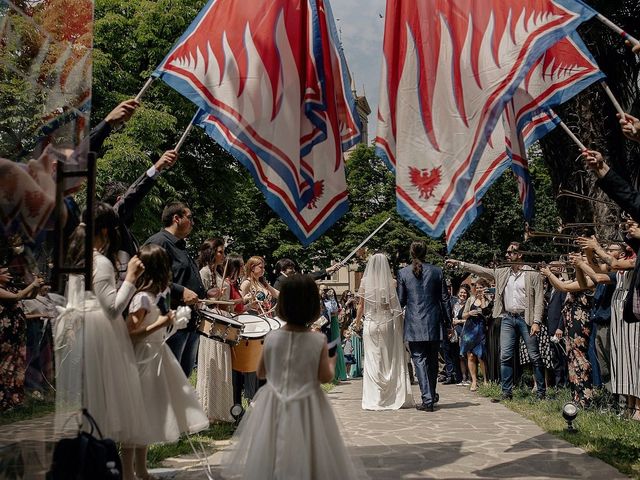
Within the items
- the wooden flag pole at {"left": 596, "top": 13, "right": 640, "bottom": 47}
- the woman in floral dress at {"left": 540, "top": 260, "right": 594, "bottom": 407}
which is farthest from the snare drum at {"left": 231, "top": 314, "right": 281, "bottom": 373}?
the wooden flag pole at {"left": 596, "top": 13, "right": 640, "bottom": 47}

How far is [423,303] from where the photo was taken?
12320 millimetres

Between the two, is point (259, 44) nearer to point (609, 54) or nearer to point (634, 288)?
point (634, 288)

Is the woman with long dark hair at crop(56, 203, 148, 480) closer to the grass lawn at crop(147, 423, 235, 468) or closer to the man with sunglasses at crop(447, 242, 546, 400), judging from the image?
the grass lawn at crop(147, 423, 235, 468)

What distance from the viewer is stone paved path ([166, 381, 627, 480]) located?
22.9 feet

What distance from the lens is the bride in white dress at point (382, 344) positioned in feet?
42.2

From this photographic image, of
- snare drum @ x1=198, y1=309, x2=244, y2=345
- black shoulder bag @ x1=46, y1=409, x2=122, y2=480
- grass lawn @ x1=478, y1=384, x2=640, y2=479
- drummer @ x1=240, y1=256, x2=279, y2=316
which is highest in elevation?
drummer @ x1=240, y1=256, x2=279, y2=316

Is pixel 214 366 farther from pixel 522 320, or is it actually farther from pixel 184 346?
pixel 522 320

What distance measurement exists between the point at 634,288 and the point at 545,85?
187cm

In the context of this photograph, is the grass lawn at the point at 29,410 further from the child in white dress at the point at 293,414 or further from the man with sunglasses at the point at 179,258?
the man with sunglasses at the point at 179,258

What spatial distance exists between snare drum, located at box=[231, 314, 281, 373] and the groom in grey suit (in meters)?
3.70

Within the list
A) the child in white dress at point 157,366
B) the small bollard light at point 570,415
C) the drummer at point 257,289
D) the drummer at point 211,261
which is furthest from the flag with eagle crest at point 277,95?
the drummer at point 257,289

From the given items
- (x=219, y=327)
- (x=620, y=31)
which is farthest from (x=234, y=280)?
(x=620, y=31)

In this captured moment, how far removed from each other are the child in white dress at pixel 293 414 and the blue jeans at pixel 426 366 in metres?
7.06

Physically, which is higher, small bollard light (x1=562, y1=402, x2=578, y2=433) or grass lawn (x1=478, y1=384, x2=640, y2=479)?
small bollard light (x1=562, y1=402, x2=578, y2=433)
